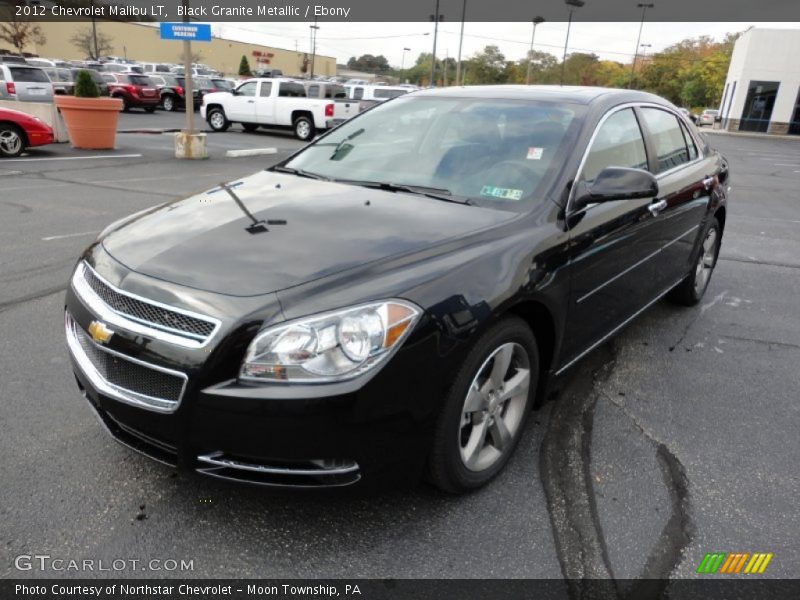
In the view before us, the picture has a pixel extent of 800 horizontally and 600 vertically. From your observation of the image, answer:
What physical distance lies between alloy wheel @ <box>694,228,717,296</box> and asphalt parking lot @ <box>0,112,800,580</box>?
0.67 meters

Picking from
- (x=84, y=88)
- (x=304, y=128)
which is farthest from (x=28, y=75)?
(x=304, y=128)

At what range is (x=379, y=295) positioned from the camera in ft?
7.06

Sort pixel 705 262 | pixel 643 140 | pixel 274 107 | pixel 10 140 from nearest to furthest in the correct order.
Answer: pixel 643 140
pixel 705 262
pixel 10 140
pixel 274 107

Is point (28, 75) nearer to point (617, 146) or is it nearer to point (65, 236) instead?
point (65, 236)

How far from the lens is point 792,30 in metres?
39.6

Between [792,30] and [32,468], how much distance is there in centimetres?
4858

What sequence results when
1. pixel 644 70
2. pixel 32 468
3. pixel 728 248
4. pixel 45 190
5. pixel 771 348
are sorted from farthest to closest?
pixel 644 70 → pixel 45 190 → pixel 728 248 → pixel 771 348 → pixel 32 468

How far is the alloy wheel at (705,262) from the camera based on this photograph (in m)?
5.19

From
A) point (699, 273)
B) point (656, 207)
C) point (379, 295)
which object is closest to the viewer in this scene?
point (379, 295)

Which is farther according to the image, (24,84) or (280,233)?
(24,84)

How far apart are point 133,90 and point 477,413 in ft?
95.0

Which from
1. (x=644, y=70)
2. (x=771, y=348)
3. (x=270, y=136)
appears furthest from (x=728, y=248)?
(x=644, y=70)

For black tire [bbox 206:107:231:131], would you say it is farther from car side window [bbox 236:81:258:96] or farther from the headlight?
the headlight

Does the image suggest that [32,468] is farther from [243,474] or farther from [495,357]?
[495,357]
